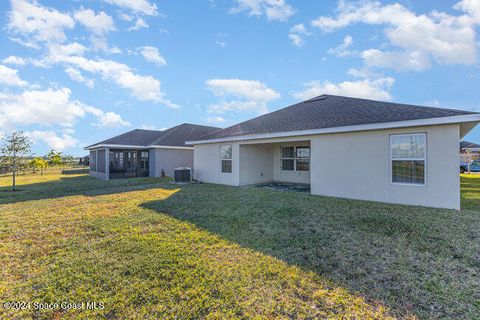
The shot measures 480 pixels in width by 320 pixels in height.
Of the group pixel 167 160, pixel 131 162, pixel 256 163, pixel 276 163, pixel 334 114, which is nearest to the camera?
pixel 334 114

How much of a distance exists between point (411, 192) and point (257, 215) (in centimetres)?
510

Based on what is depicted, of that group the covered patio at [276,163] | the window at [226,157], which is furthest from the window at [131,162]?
the covered patio at [276,163]

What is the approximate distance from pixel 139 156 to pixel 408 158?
1812 centimetres

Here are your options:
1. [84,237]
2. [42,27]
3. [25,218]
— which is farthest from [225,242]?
[42,27]

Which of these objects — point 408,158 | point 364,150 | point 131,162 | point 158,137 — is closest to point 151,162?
point 131,162

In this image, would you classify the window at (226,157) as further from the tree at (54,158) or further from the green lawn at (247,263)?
the tree at (54,158)

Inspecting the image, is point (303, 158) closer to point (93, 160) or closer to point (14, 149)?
point (14, 149)

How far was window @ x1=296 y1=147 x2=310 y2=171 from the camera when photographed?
41.0ft

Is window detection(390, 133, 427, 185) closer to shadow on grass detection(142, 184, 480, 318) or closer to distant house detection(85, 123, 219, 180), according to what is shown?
shadow on grass detection(142, 184, 480, 318)

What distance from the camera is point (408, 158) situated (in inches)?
284

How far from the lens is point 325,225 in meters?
5.31

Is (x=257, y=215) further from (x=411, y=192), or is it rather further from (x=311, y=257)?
(x=411, y=192)

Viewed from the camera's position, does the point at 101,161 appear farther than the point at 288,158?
Yes

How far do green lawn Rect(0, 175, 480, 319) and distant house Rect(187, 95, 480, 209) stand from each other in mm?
1109
